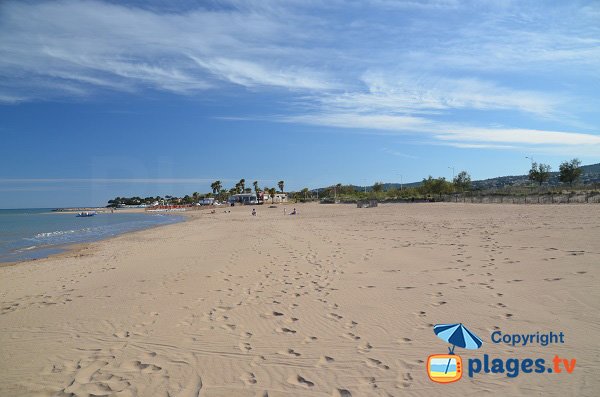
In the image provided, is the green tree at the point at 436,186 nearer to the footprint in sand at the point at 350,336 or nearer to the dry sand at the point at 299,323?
the dry sand at the point at 299,323

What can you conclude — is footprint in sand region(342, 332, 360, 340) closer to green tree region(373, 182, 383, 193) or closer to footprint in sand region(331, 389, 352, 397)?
footprint in sand region(331, 389, 352, 397)

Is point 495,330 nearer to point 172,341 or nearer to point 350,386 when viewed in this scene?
point 350,386

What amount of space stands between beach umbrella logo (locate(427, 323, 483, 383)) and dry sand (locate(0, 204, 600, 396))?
110 millimetres

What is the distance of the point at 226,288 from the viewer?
749cm

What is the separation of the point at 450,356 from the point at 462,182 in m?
85.7

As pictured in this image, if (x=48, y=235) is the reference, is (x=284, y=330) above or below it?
above

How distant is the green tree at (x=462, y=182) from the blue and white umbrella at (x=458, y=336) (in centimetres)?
8166

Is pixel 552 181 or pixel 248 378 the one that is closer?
pixel 248 378

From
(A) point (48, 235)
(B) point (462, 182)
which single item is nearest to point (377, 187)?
(B) point (462, 182)

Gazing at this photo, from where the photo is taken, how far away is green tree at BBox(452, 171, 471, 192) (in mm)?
80312

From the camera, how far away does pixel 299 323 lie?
17.0 ft

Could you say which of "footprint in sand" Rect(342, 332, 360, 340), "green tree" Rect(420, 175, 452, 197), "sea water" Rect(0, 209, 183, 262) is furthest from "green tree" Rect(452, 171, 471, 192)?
"footprint in sand" Rect(342, 332, 360, 340)

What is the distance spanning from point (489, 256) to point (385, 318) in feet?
17.9

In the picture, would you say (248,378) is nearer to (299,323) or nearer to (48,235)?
(299,323)
